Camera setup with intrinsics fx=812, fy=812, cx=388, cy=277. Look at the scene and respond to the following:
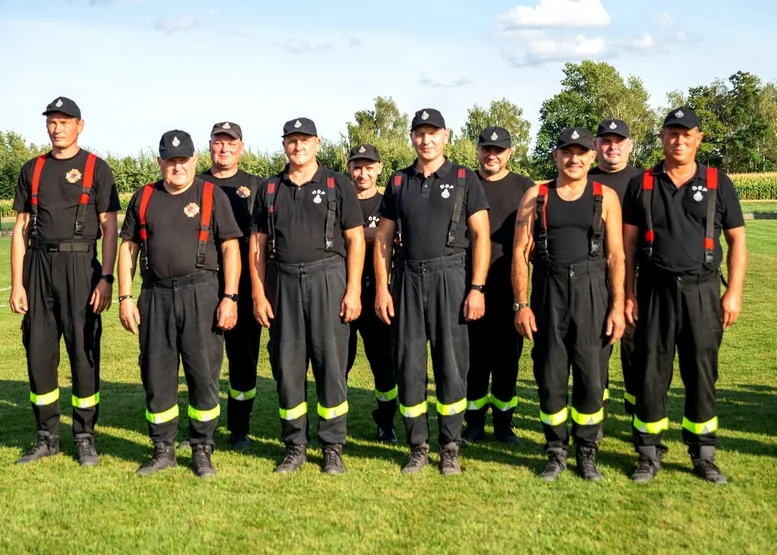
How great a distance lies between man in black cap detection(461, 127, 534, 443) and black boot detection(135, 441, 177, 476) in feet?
7.94

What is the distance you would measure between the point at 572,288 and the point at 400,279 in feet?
4.15

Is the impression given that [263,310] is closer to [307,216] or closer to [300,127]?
[307,216]

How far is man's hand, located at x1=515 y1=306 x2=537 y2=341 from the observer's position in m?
5.87

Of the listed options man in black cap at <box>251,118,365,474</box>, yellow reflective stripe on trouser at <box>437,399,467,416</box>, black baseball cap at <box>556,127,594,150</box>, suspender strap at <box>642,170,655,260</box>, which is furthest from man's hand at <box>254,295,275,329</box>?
suspender strap at <box>642,170,655,260</box>

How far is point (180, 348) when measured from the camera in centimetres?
613

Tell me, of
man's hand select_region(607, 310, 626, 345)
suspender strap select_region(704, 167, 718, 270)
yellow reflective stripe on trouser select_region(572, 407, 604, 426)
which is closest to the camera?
suspender strap select_region(704, 167, 718, 270)

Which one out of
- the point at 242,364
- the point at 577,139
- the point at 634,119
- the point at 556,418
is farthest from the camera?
the point at 634,119

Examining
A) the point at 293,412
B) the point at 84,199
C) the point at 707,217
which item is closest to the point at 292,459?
the point at 293,412

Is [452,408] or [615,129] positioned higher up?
[615,129]

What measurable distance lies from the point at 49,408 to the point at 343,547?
3171 millimetres

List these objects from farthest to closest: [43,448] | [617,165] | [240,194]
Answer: [240,194] → [617,165] → [43,448]

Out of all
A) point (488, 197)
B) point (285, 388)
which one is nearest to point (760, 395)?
point (488, 197)

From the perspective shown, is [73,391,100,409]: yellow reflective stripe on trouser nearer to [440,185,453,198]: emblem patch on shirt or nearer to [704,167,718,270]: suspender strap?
[440,185,453,198]: emblem patch on shirt

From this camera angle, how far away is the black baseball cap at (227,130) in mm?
6867
